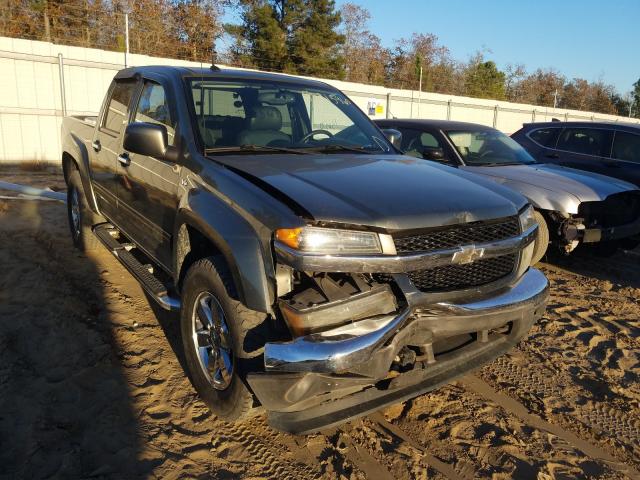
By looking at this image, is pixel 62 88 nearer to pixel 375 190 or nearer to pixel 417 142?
pixel 417 142

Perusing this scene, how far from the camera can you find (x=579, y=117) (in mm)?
28500

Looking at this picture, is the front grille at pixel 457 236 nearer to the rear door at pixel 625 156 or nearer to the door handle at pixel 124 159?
the door handle at pixel 124 159

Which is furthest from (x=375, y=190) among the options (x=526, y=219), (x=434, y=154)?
(x=434, y=154)

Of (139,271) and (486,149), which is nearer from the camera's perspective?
(139,271)

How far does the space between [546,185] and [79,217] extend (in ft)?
17.3

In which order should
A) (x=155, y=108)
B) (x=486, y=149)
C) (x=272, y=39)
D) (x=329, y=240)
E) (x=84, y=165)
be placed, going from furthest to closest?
(x=272, y=39) < (x=486, y=149) < (x=84, y=165) < (x=155, y=108) < (x=329, y=240)

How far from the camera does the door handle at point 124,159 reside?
3.94 metres

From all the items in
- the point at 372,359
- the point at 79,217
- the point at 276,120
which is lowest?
the point at 79,217

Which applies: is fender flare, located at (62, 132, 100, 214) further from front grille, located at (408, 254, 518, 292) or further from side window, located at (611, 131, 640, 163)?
side window, located at (611, 131, 640, 163)

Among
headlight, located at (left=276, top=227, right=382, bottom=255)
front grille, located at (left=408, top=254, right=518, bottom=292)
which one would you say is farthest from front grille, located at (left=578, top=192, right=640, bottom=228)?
headlight, located at (left=276, top=227, right=382, bottom=255)

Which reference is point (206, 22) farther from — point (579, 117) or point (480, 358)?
point (480, 358)

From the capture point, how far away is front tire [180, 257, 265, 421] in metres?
2.41

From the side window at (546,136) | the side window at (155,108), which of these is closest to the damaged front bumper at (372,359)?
the side window at (155,108)

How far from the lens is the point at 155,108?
3768 mm
